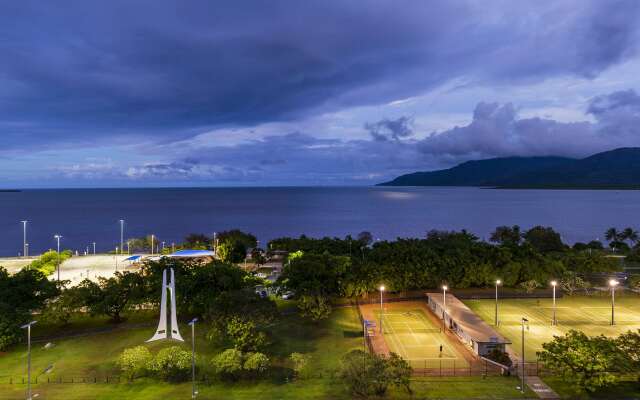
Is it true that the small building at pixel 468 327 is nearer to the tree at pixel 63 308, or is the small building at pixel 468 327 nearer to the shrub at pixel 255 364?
the shrub at pixel 255 364

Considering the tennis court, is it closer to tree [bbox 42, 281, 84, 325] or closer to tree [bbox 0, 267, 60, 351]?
tree [bbox 42, 281, 84, 325]

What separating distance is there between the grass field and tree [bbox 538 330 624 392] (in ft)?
21.9

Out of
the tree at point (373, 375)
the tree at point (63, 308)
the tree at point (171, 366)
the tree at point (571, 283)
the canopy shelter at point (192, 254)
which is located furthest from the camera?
the canopy shelter at point (192, 254)

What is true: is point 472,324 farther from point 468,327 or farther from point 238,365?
point 238,365

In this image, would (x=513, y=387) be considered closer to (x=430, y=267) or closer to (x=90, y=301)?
(x=430, y=267)

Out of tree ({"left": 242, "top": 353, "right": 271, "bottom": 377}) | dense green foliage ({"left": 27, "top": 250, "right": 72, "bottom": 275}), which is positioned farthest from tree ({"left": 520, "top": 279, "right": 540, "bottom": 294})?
dense green foliage ({"left": 27, "top": 250, "right": 72, "bottom": 275})

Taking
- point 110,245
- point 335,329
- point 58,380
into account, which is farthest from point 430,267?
point 110,245

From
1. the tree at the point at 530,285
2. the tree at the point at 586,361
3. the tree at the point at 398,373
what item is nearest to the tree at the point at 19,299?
the tree at the point at 398,373

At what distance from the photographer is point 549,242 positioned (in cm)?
8819

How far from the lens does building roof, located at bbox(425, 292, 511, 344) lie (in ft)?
119

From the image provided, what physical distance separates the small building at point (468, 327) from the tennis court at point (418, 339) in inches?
43.0

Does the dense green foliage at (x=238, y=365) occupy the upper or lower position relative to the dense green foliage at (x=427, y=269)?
lower

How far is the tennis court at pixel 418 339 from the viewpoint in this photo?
3572 cm

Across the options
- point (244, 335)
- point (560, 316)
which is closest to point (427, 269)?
point (560, 316)
